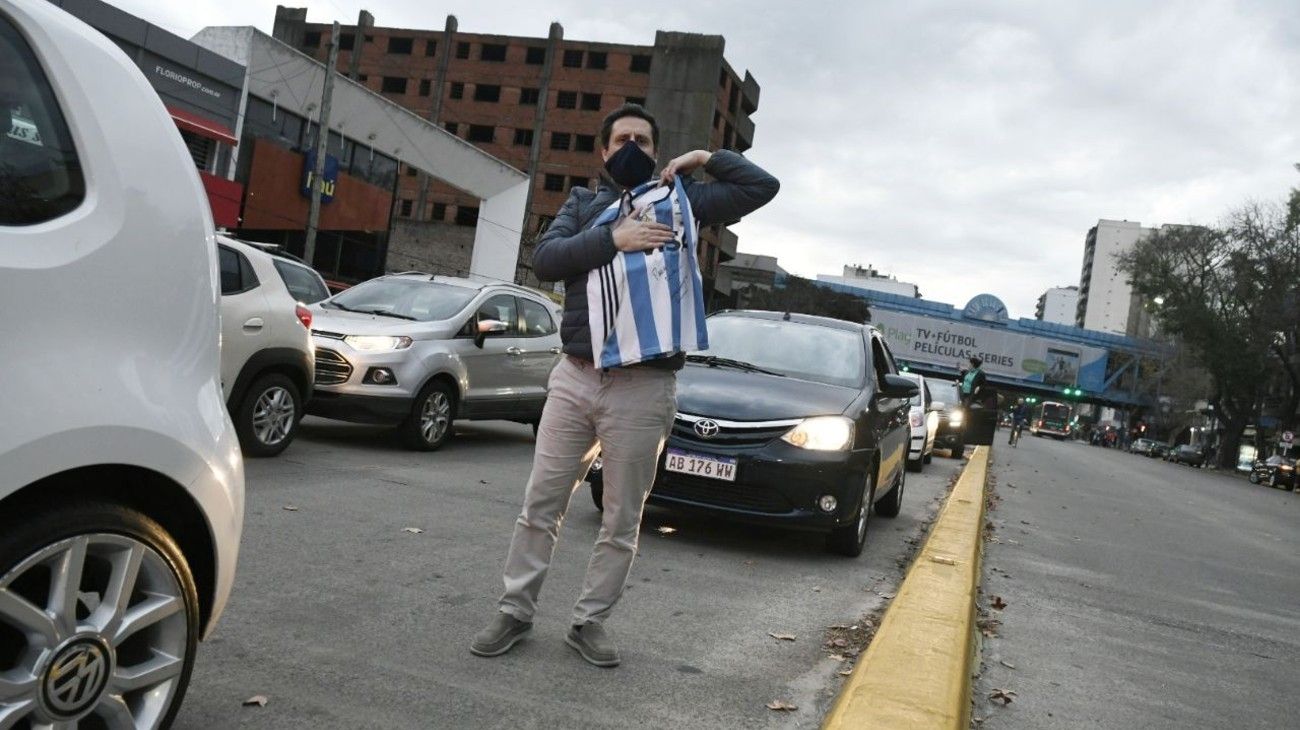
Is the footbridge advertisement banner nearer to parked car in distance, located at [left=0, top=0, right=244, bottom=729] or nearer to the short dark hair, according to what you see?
the short dark hair

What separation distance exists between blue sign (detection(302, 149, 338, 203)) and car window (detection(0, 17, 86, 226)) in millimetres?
29749

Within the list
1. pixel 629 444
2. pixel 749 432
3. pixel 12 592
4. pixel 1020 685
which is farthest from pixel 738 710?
pixel 749 432

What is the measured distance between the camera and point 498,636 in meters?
3.68

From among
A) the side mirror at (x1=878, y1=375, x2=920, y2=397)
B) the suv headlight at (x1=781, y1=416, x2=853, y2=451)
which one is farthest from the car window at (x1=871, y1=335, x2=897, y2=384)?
the suv headlight at (x1=781, y1=416, x2=853, y2=451)

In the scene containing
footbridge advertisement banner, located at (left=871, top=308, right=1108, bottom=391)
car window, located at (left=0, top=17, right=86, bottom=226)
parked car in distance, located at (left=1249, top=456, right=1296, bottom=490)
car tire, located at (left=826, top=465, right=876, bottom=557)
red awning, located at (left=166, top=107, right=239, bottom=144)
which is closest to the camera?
car window, located at (left=0, top=17, right=86, bottom=226)

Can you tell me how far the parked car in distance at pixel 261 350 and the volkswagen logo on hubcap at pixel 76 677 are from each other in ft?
18.2

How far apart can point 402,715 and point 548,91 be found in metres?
67.2

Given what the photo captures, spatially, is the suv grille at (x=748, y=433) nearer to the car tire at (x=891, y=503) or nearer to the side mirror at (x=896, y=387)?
the side mirror at (x=896, y=387)

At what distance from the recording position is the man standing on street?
3604 mm

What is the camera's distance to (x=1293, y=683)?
4816 mm

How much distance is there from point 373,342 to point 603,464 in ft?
19.7

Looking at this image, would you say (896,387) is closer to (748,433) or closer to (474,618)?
(748,433)

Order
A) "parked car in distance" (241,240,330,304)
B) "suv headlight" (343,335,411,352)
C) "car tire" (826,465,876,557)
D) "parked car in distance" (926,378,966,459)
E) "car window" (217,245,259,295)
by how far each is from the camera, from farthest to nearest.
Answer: "parked car in distance" (926,378,966,459) → "parked car in distance" (241,240,330,304) → "suv headlight" (343,335,411,352) → "car window" (217,245,259,295) → "car tire" (826,465,876,557)

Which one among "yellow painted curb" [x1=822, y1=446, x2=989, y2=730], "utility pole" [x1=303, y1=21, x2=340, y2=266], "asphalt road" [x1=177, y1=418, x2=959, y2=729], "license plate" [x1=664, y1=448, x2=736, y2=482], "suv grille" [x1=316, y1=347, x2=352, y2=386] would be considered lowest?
"asphalt road" [x1=177, y1=418, x2=959, y2=729]
